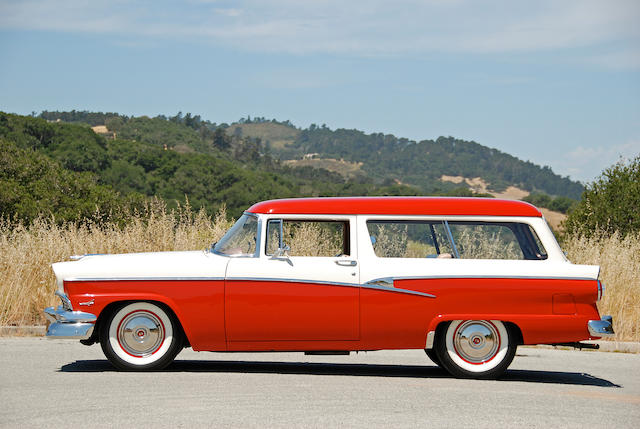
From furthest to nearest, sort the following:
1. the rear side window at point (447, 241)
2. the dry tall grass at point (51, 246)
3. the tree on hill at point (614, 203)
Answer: the tree on hill at point (614, 203) → the dry tall grass at point (51, 246) → the rear side window at point (447, 241)

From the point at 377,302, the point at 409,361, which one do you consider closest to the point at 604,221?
the point at 409,361

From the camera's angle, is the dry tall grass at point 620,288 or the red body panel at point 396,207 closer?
the red body panel at point 396,207

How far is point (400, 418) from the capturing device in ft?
21.6

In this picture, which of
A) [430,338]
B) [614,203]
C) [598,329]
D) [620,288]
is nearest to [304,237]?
[430,338]

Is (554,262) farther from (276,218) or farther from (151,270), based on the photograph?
(151,270)

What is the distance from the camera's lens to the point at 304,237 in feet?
30.9

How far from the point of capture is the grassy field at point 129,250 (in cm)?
1305

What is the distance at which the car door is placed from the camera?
8.29m

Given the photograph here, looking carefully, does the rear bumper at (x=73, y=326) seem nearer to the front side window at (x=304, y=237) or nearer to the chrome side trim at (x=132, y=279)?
the chrome side trim at (x=132, y=279)

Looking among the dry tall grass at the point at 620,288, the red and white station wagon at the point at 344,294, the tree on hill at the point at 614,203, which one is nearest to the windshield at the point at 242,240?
the red and white station wagon at the point at 344,294

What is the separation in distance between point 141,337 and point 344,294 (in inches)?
82.9

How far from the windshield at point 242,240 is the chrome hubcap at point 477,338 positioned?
2.29 m

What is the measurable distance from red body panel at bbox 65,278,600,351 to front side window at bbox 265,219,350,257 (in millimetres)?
464

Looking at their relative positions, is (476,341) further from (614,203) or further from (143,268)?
(614,203)
